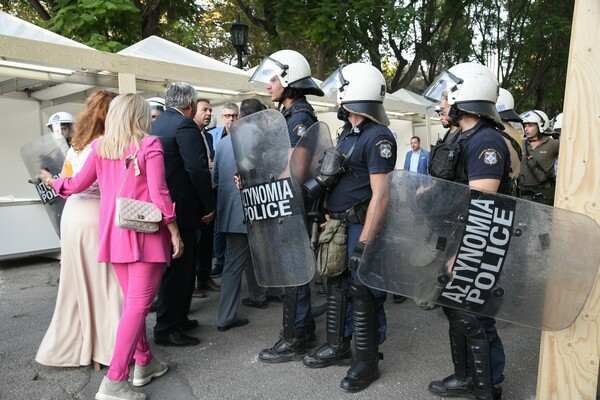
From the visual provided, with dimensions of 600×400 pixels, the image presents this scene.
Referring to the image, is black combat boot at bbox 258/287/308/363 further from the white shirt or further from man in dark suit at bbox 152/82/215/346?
the white shirt

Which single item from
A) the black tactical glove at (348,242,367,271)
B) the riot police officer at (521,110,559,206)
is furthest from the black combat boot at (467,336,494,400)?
the riot police officer at (521,110,559,206)

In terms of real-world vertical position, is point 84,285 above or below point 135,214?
below

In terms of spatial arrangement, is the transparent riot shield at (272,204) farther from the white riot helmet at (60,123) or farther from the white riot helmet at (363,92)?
the white riot helmet at (60,123)

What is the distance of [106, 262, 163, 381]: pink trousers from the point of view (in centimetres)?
265

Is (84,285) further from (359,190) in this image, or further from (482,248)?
(482,248)

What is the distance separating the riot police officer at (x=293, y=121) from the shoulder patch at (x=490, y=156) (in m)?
1.19

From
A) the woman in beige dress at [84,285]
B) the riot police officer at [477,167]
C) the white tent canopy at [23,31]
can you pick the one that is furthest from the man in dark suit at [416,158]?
the woman in beige dress at [84,285]

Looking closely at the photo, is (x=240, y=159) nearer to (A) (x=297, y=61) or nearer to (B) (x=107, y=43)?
(A) (x=297, y=61)

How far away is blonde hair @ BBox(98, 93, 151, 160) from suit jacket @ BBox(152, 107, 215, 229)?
2.32 feet

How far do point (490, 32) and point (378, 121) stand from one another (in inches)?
609

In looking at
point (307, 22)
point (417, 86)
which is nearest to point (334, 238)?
point (307, 22)

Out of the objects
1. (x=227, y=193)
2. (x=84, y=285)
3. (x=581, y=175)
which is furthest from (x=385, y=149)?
(x=84, y=285)

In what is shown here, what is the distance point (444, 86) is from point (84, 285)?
237cm

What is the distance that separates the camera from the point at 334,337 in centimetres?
317
